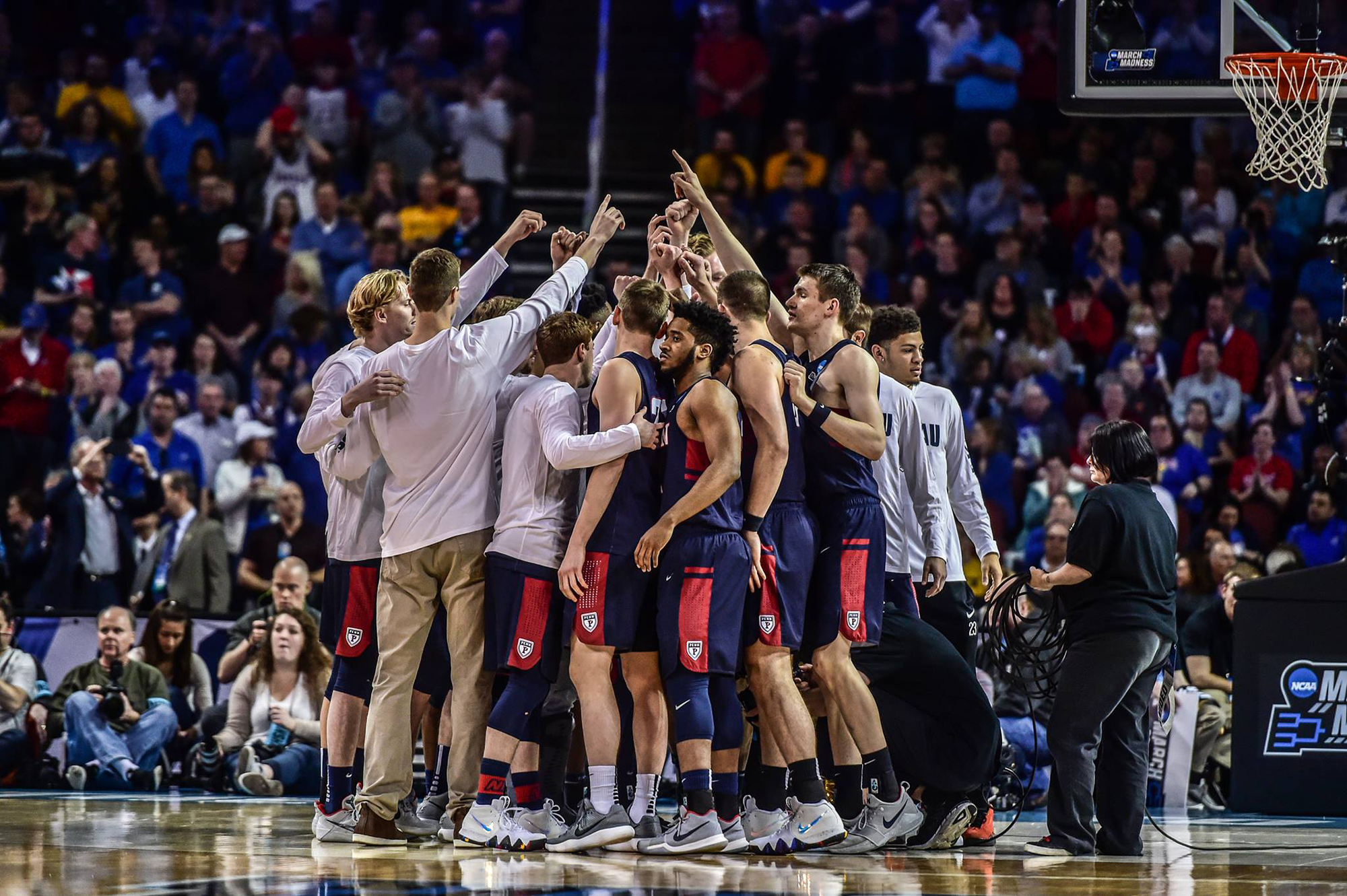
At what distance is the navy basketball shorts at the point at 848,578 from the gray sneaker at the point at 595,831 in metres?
1.11

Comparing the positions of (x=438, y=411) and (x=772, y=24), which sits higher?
(x=772, y=24)

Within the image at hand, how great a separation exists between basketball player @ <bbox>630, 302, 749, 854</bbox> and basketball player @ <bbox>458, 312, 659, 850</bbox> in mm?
246

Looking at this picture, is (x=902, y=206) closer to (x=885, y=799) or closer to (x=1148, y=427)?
(x=1148, y=427)

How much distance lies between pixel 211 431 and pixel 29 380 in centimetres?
179

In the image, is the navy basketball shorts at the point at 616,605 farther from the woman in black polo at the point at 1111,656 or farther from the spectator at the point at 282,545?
the spectator at the point at 282,545

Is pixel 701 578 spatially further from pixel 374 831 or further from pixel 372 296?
pixel 372 296

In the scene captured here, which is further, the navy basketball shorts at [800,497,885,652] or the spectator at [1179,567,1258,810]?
the spectator at [1179,567,1258,810]

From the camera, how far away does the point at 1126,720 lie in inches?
301

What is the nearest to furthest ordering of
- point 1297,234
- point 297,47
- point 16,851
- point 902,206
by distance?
point 16,851 < point 1297,234 < point 902,206 < point 297,47

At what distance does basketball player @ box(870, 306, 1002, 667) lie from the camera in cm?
851

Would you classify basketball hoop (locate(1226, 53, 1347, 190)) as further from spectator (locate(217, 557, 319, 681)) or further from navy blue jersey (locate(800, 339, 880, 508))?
spectator (locate(217, 557, 319, 681))

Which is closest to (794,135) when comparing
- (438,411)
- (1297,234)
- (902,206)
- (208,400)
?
(902,206)

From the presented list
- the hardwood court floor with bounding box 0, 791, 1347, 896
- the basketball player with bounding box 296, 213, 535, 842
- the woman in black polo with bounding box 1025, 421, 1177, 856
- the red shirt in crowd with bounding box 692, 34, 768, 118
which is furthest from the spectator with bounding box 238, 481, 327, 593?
the red shirt in crowd with bounding box 692, 34, 768, 118

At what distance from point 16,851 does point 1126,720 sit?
481 centimetres
